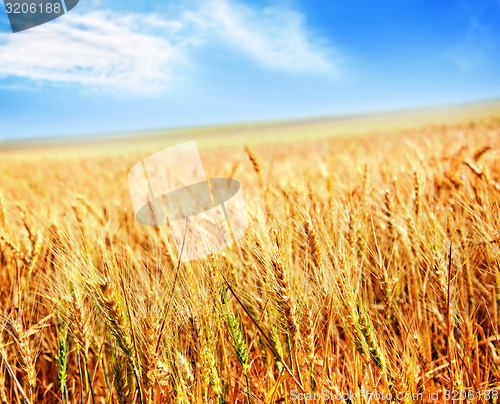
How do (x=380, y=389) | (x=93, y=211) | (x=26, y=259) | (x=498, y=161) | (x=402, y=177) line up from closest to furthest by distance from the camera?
(x=380, y=389), (x=26, y=259), (x=93, y=211), (x=402, y=177), (x=498, y=161)

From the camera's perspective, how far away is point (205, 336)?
43.1 inches

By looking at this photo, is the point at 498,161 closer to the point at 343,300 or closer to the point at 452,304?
the point at 452,304

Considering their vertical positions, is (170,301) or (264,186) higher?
(264,186)

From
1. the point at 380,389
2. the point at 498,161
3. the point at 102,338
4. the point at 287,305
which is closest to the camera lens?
the point at 287,305

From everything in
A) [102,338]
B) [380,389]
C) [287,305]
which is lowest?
[380,389]

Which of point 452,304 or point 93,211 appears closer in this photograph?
point 452,304

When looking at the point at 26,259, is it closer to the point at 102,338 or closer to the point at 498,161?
the point at 102,338

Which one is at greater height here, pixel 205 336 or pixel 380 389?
pixel 205 336

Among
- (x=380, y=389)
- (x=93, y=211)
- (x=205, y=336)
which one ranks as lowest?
(x=380, y=389)

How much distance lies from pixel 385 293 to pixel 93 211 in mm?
2143

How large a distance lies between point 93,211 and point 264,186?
1.37 metres

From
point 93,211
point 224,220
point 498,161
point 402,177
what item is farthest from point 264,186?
point 498,161

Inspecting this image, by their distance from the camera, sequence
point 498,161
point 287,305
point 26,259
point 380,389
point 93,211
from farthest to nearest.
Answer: point 498,161
point 93,211
point 26,259
point 380,389
point 287,305

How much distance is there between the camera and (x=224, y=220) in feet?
4.82
